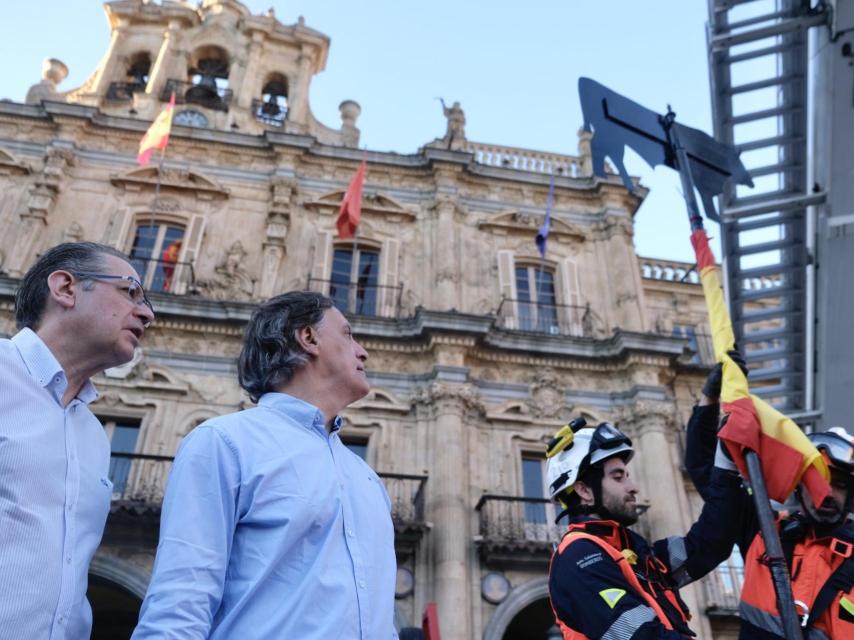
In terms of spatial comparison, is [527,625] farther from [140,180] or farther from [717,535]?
[140,180]

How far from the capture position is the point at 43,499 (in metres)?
1.98

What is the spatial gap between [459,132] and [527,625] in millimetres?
11713

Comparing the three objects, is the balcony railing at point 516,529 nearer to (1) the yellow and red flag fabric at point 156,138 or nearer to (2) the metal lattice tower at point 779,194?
(2) the metal lattice tower at point 779,194

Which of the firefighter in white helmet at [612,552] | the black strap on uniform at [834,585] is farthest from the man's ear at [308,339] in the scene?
the black strap on uniform at [834,585]

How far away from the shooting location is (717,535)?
11.7 ft

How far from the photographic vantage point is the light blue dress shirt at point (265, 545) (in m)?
1.84

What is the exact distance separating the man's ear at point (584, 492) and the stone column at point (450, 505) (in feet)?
26.9

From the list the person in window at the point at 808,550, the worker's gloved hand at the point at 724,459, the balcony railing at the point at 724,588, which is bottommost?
the person in window at the point at 808,550

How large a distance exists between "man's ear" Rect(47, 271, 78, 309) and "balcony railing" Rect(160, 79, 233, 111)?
55.6 ft

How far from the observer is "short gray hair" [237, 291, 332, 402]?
2.65 metres

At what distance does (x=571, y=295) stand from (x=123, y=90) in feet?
42.0

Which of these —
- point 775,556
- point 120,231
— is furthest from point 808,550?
point 120,231

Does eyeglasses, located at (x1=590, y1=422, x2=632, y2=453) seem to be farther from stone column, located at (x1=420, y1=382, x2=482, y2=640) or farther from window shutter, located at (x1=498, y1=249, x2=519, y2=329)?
window shutter, located at (x1=498, y1=249, x2=519, y2=329)

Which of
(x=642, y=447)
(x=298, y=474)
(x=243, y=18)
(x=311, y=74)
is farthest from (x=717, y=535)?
(x=243, y=18)
